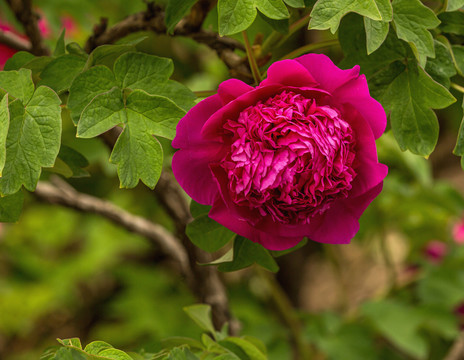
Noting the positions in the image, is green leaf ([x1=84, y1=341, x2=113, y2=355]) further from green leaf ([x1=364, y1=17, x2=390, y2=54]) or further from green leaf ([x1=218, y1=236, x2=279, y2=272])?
green leaf ([x1=364, y1=17, x2=390, y2=54])

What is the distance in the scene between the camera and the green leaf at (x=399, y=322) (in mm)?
1032

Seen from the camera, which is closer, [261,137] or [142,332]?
[261,137]

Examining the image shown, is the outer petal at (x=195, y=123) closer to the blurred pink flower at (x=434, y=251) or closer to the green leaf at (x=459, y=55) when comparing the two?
the green leaf at (x=459, y=55)

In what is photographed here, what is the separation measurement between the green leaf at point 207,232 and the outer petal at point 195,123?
3.6 inches

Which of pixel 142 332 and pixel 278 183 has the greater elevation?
pixel 278 183

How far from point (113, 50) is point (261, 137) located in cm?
17

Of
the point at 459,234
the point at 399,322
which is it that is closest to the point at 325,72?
the point at 399,322

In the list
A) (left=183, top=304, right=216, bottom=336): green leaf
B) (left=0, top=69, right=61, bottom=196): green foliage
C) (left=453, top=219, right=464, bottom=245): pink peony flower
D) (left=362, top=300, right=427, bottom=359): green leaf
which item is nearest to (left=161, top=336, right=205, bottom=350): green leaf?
(left=183, top=304, right=216, bottom=336): green leaf

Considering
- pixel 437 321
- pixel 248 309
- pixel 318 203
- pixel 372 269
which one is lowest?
pixel 372 269

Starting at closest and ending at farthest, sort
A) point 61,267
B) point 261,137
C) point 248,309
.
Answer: point 261,137, point 248,309, point 61,267

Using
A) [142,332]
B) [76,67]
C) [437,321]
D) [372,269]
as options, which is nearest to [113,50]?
[76,67]

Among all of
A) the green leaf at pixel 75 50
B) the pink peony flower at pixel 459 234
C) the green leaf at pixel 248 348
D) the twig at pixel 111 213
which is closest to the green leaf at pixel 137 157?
the green leaf at pixel 75 50

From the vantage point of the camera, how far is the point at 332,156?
408mm

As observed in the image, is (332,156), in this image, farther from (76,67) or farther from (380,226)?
(380,226)
